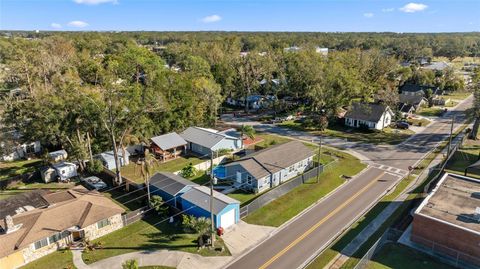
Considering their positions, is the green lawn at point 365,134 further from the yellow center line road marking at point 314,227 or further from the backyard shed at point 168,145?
the backyard shed at point 168,145

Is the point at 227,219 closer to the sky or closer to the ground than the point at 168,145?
closer to the ground

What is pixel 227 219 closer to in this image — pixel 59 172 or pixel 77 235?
pixel 77 235

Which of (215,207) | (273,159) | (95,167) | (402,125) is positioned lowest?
(215,207)

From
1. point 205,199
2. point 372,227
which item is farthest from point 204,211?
point 372,227

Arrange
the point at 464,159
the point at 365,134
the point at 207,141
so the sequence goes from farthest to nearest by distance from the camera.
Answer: the point at 365,134, the point at 207,141, the point at 464,159

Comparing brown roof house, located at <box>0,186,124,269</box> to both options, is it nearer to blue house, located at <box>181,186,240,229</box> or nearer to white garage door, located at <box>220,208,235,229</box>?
A: blue house, located at <box>181,186,240,229</box>

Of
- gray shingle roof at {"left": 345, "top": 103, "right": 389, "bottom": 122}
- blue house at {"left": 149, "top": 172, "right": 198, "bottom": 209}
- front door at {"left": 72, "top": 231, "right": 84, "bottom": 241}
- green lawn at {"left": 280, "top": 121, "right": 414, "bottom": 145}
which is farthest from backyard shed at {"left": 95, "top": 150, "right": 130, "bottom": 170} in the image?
gray shingle roof at {"left": 345, "top": 103, "right": 389, "bottom": 122}
